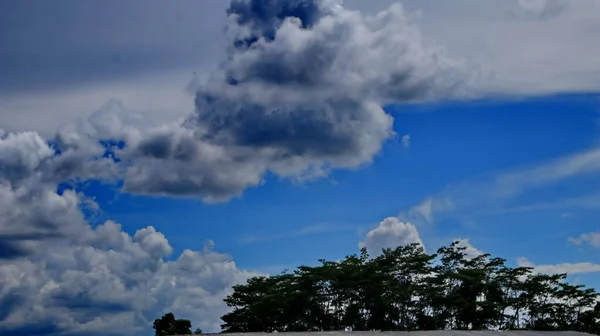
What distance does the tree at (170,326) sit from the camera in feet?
195

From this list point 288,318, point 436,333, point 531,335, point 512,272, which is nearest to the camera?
point 436,333

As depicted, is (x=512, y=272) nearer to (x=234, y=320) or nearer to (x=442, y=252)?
(x=442, y=252)

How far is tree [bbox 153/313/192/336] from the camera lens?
5947 centimetres

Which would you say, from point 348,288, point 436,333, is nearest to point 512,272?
point 348,288

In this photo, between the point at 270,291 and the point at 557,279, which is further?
the point at 557,279

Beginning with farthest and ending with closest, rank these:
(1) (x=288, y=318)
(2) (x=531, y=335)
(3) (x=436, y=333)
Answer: (1) (x=288, y=318)
(2) (x=531, y=335)
(3) (x=436, y=333)

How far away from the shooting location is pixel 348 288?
2202 inches

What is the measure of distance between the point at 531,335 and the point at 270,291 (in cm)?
2169

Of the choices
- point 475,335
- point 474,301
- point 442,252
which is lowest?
point 475,335

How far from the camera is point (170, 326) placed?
6125 cm

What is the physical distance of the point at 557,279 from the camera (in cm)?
6047

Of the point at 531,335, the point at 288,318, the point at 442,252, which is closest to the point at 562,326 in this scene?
the point at 442,252

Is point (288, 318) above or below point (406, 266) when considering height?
below

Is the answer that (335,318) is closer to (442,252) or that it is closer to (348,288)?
(348,288)
